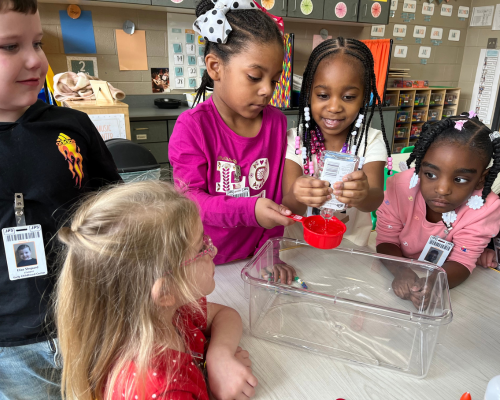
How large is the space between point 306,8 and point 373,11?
77 centimetres

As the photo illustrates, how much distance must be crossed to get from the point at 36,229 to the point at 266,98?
0.64m

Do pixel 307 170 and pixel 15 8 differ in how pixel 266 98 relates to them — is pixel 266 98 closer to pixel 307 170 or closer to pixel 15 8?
pixel 307 170

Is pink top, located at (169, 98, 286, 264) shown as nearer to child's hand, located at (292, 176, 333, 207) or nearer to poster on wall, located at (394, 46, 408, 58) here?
child's hand, located at (292, 176, 333, 207)

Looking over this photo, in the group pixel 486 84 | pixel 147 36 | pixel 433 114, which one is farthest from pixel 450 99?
pixel 147 36

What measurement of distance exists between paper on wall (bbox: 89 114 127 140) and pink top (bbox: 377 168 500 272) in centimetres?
198

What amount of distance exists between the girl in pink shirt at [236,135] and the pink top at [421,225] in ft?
1.20

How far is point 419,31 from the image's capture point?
14.6ft

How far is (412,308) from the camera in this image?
86 cm

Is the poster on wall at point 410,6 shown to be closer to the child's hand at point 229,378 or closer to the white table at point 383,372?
the white table at point 383,372

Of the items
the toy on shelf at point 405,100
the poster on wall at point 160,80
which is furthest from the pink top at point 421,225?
the toy on shelf at point 405,100

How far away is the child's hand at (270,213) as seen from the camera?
89 centimetres

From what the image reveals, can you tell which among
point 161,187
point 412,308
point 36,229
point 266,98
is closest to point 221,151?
point 266,98

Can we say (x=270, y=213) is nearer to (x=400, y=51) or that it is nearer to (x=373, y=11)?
(x=373, y=11)

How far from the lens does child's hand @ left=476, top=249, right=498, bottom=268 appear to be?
108 cm
